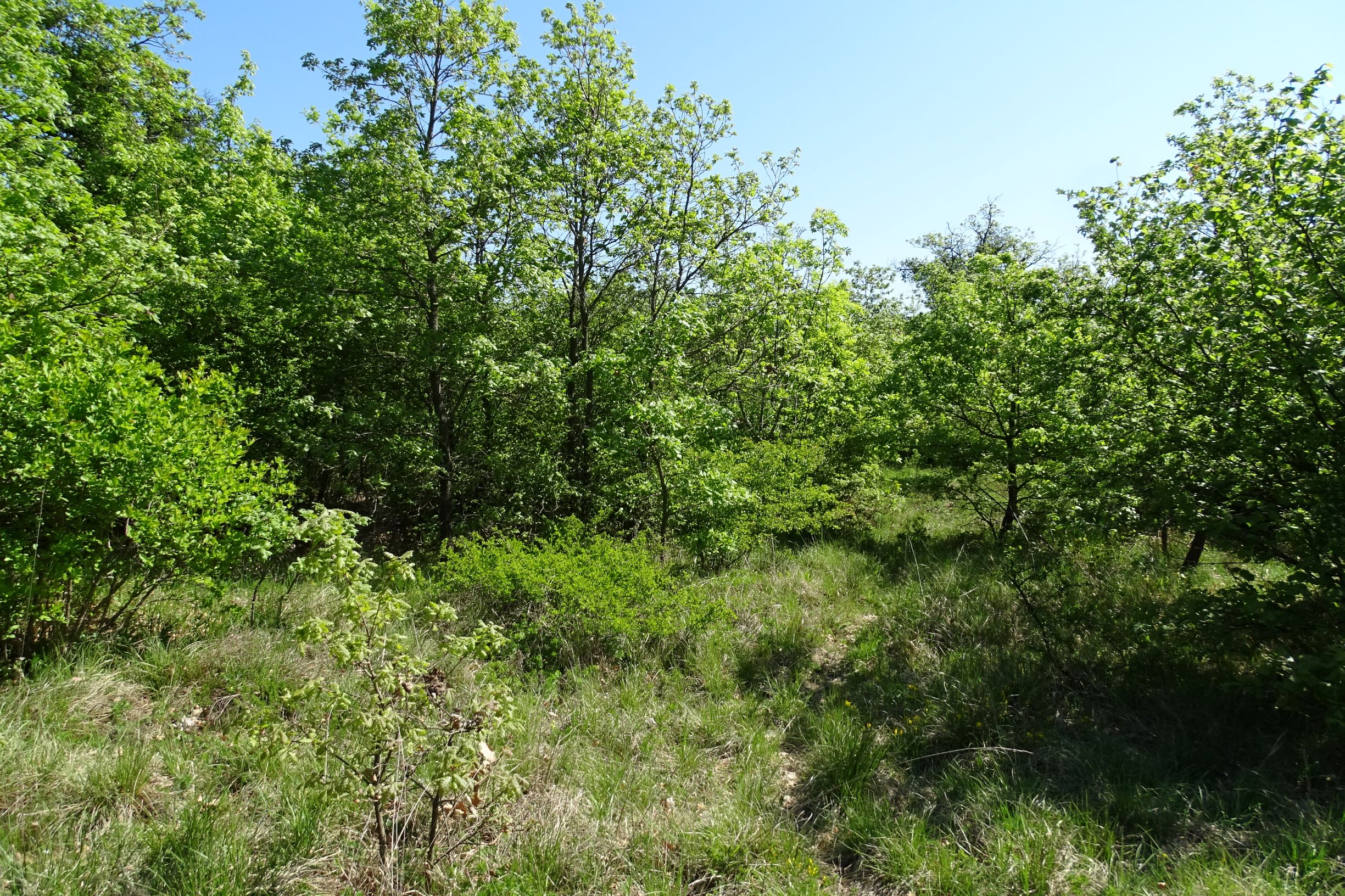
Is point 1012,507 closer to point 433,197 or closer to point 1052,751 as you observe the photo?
point 1052,751

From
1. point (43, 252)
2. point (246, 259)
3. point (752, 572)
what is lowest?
point (752, 572)

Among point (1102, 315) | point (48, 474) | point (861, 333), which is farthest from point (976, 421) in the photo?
point (48, 474)

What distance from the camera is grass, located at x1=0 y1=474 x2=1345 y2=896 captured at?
2803 mm

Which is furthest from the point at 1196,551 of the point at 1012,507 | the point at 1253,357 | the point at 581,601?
the point at 581,601

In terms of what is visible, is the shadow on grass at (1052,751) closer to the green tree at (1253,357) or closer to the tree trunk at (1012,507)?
the green tree at (1253,357)

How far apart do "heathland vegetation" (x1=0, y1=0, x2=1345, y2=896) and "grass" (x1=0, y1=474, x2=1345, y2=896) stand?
0.03 meters

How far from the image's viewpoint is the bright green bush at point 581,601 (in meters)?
5.42

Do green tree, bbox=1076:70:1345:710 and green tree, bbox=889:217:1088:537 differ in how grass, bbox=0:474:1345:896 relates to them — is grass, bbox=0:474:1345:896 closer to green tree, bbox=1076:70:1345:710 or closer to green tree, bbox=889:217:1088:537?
green tree, bbox=1076:70:1345:710

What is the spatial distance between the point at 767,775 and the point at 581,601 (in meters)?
2.20

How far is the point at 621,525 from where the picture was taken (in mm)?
9250

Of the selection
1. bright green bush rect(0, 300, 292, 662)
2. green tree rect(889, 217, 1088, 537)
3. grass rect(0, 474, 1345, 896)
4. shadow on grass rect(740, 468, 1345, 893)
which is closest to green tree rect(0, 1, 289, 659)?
bright green bush rect(0, 300, 292, 662)

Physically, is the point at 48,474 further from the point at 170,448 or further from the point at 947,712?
the point at 947,712

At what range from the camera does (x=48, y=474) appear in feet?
12.3

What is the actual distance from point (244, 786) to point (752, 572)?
17.4 feet
